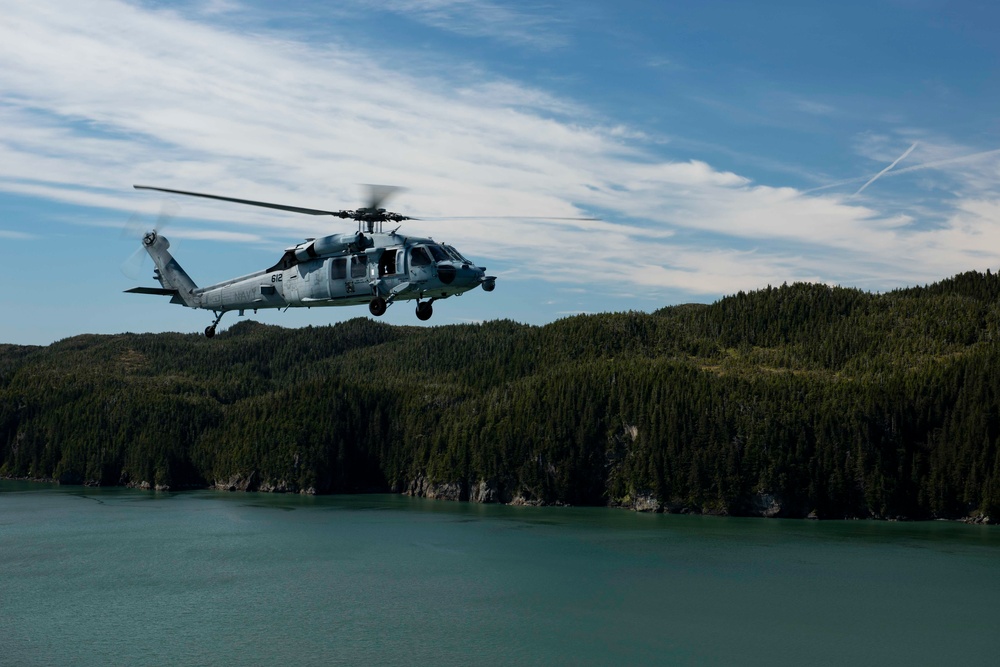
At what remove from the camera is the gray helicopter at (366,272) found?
4388 centimetres

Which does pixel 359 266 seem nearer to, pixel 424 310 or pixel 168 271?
pixel 424 310

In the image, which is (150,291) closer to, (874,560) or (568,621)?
(568,621)

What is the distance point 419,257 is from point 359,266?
10.6 ft

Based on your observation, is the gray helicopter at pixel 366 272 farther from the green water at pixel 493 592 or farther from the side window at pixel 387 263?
the green water at pixel 493 592

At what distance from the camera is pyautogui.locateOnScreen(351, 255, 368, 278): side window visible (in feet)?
150

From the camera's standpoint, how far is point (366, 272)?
1799 inches

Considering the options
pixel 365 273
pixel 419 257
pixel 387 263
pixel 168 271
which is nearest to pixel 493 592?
pixel 168 271

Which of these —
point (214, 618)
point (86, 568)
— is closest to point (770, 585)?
point (214, 618)

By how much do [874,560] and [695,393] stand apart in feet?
224

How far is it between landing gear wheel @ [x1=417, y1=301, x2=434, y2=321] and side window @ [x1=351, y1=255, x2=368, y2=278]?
126 inches

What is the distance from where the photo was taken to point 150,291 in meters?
55.6

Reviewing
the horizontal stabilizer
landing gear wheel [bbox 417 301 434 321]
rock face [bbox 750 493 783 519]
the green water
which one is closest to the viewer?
landing gear wheel [bbox 417 301 434 321]

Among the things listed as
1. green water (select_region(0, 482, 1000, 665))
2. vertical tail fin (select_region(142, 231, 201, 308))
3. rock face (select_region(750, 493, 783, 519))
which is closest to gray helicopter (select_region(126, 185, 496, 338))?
vertical tail fin (select_region(142, 231, 201, 308))

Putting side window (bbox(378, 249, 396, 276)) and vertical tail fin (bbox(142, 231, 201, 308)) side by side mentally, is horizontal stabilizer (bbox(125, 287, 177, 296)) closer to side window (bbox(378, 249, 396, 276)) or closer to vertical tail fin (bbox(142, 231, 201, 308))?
vertical tail fin (bbox(142, 231, 201, 308))
